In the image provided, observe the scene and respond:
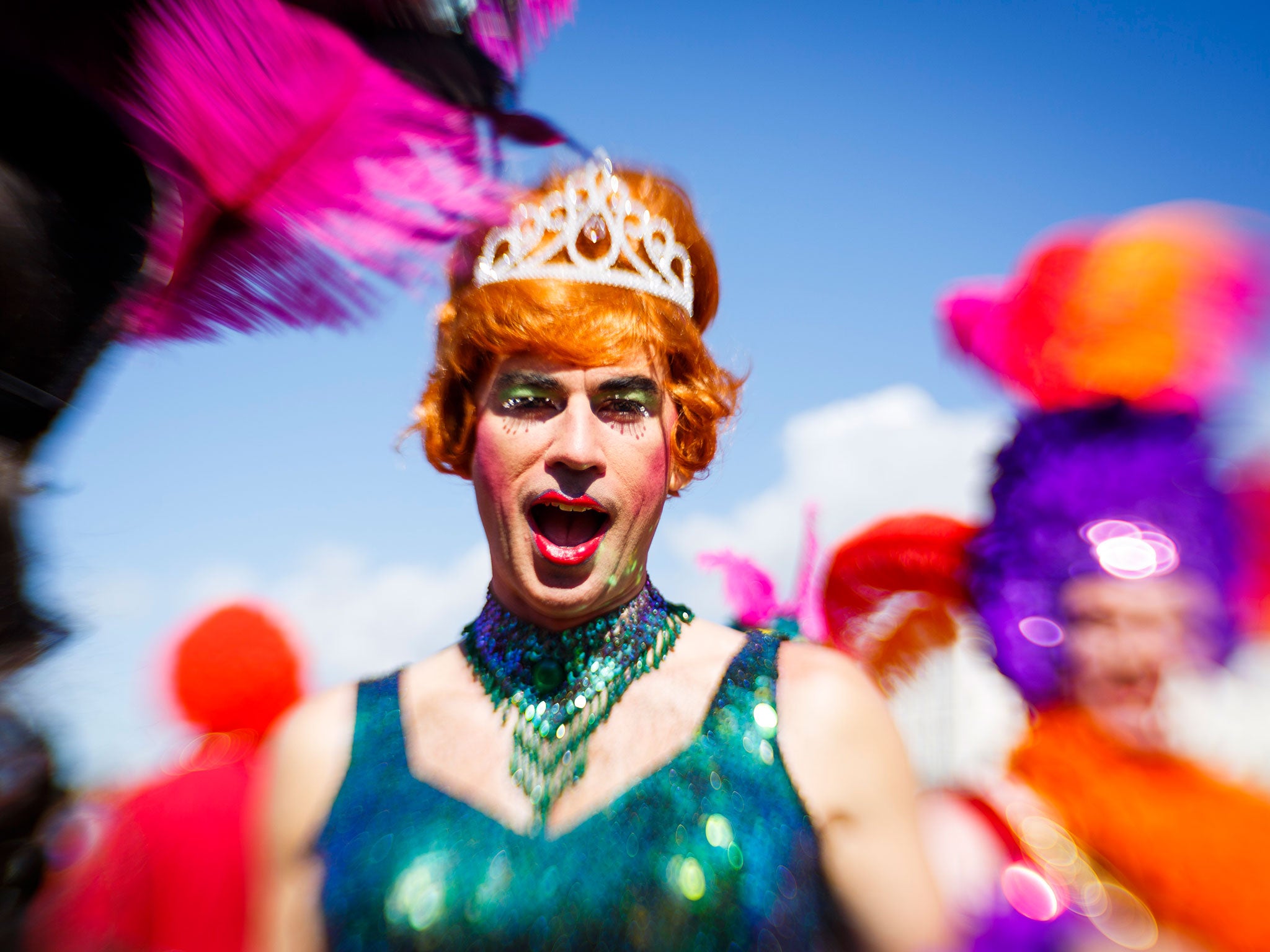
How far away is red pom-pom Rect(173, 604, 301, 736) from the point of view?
3145 mm

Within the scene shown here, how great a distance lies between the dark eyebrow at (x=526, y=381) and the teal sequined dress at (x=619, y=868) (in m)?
0.72

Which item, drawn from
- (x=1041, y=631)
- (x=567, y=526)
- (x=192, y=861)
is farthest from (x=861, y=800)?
(x=192, y=861)

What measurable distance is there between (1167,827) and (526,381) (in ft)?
4.37

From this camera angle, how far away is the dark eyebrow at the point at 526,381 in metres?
1.74

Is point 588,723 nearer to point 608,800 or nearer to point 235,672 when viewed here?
point 608,800

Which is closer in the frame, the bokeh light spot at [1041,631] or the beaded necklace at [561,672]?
the bokeh light spot at [1041,631]

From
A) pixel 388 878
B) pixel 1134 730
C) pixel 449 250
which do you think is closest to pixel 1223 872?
pixel 1134 730

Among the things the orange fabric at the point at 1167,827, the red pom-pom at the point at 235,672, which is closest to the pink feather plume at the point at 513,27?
the orange fabric at the point at 1167,827

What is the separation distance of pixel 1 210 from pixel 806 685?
1459 mm

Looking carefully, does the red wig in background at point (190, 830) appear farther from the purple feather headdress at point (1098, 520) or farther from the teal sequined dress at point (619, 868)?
the purple feather headdress at point (1098, 520)

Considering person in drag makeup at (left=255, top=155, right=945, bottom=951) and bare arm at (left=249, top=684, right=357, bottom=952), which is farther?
bare arm at (left=249, top=684, right=357, bottom=952)

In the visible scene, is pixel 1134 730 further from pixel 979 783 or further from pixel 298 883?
pixel 298 883

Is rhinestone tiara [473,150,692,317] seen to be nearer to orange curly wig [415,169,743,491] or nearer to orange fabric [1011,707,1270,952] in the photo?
orange curly wig [415,169,743,491]

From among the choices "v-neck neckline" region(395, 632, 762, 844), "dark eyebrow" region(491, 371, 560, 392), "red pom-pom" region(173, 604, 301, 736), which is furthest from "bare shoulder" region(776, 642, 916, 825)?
"red pom-pom" region(173, 604, 301, 736)
